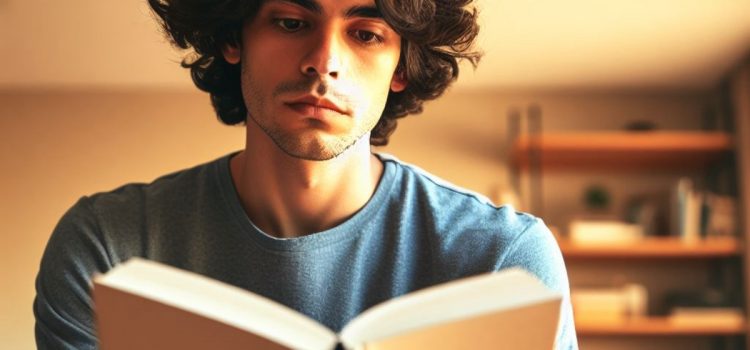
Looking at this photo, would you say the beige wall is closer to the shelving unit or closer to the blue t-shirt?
the shelving unit

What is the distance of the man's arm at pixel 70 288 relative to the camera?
122cm

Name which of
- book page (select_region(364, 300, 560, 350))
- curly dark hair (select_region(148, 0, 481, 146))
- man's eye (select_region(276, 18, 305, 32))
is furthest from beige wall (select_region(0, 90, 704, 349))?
book page (select_region(364, 300, 560, 350))

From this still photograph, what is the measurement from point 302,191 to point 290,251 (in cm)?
10

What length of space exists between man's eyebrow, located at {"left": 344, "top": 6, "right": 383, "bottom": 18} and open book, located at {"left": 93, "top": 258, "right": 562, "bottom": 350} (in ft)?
1.56

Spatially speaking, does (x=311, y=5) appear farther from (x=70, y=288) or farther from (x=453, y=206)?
(x=70, y=288)

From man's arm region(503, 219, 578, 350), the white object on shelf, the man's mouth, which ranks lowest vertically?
the white object on shelf

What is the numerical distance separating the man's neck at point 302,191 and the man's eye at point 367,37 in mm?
125

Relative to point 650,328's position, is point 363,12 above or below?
above

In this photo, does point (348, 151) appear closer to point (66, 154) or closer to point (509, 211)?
point (509, 211)

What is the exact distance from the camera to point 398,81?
4.98 feet

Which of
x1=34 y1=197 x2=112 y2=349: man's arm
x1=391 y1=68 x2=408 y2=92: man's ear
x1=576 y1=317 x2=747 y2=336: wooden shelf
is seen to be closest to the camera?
x1=34 y1=197 x2=112 y2=349: man's arm

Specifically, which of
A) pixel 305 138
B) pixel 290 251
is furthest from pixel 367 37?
pixel 290 251

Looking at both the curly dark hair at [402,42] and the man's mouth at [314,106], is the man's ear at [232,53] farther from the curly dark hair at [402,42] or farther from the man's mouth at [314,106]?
the man's mouth at [314,106]

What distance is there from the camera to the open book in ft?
2.75
